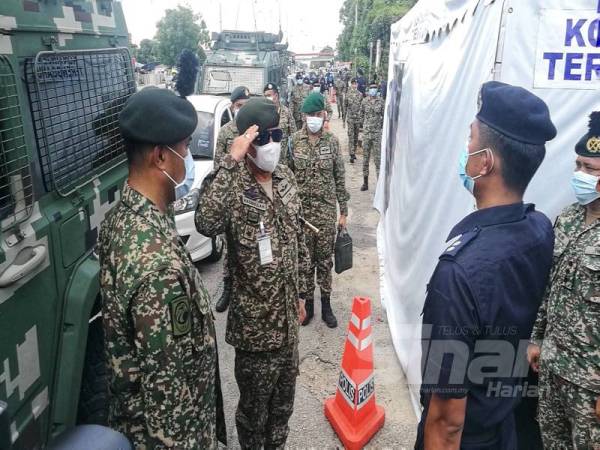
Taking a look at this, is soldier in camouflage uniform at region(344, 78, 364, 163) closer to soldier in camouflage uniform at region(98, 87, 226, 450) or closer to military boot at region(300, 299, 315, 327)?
military boot at region(300, 299, 315, 327)

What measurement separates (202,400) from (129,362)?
0.99 feet

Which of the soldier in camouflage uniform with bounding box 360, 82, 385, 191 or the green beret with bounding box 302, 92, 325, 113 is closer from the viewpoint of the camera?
the green beret with bounding box 302, 92, 325, 113

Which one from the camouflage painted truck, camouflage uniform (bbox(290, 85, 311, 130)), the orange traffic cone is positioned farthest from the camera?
camouflage uniform (bbox(290, 85, 311, 130))

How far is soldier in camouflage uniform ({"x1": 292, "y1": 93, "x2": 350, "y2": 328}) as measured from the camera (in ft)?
14.5

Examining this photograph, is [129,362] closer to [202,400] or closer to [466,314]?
[202,400]

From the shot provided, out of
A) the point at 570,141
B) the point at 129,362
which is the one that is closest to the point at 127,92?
the point at 129,362

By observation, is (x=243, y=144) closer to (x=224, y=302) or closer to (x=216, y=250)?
(x=224, y=302)

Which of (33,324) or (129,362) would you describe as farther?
(33,324)

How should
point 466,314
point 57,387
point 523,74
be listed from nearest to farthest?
1. point 466,314
2. point 57,387
3. point 523,74

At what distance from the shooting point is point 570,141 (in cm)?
251

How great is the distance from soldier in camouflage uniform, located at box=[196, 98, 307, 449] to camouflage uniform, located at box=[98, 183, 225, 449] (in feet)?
2.27

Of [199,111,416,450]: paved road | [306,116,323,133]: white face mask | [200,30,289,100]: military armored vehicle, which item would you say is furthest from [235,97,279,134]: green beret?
[200,30,289,100]: military armored vehicle

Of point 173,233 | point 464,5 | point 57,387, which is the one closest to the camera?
point 173,233

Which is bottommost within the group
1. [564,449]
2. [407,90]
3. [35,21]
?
[564,449]
